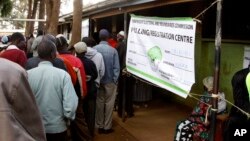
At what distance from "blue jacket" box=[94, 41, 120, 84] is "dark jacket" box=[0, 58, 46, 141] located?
5323 mm

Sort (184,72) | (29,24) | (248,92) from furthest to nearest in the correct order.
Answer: (29,24), (184,72), (248,92)

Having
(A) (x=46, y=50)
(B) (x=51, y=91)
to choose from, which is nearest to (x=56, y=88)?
(B) (x=51, y=91)

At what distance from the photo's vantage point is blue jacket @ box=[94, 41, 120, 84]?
7.01 m

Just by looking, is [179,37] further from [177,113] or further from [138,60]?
[177,113]

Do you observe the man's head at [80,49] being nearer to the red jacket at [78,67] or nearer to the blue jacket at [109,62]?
the red jacket at [78,67]

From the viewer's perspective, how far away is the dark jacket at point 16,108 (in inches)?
57.7

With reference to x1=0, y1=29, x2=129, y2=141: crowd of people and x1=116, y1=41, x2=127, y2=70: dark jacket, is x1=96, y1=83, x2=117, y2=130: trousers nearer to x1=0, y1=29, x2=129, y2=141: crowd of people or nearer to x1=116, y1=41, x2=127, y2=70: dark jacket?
x1=0, y1=29, x2=129, y2=141: crowd of people

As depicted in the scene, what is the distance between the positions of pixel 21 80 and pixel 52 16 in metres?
11.2

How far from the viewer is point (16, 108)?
60.3 inches

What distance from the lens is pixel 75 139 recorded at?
20.4 feet

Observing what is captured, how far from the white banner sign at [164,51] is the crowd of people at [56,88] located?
2.09 ft

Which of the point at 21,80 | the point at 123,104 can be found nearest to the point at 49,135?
the point at 21,80

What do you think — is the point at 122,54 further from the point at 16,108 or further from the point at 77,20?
the point at 16,108

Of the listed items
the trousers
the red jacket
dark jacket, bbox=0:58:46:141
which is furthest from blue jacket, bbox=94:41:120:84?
dark jacket, bbox=0:58:46:141
